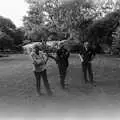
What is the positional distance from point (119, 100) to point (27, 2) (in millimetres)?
15630

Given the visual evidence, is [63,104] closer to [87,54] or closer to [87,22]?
[87,54]

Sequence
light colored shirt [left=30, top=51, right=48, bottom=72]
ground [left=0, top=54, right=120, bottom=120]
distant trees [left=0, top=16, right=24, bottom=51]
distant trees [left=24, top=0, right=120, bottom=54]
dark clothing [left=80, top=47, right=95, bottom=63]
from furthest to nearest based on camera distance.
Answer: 1. distant trees [left=0, top=16, right=24, bottom=51]
2. dark clothing [left=80, top=47, right=95, bottom=63]
3. distant trees [left=24, top=0, right=120, bottom=54]
4. light colored shirt [left=30, top=51, right=48, bottom=72]
5. ground [left=0, top=54, right=120, bottom=120]

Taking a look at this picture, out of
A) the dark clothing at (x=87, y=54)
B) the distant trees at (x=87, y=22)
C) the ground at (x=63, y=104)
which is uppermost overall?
the distant trees at (x=87, y=22)

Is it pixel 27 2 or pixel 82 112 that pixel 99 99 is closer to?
pixel 82 112

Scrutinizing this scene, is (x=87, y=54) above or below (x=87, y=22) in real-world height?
below

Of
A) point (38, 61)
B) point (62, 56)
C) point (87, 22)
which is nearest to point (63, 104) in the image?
point (38, 61)

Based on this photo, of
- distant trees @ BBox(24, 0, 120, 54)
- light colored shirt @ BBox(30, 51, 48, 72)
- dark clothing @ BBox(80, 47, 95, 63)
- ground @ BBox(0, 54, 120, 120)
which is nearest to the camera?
ground @ BBox(0, 54, 120, 120)

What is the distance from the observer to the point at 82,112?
4.53 m

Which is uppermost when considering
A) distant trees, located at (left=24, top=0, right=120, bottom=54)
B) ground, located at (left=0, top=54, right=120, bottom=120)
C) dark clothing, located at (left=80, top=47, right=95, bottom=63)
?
distant trees, located at (left=24, top=0, right=120, bottom=54)

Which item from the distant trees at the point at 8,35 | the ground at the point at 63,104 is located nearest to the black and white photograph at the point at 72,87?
the ground at the point at 63,104

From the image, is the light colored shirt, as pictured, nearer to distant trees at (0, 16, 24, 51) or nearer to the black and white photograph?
the black and white photograph

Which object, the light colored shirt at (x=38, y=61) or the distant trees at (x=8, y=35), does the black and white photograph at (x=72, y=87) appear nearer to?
the light colored shirt at (x=38, y=61)

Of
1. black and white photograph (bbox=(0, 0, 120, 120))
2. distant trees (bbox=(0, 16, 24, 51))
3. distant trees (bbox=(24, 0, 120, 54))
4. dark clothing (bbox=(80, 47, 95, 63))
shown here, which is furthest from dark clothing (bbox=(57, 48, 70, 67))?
distant trees (bbox=(0, 16, 24, 51))

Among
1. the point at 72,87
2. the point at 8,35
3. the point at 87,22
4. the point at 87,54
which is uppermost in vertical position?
the point at 8,35
